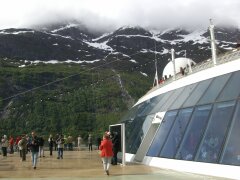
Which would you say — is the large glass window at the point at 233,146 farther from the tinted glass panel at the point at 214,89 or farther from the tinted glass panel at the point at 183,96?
the tinted glass panel at the point at 183,96

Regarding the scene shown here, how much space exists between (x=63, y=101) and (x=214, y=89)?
8521 centimetres

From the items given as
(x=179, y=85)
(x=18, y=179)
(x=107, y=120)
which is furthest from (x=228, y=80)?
(x=107, y=120)

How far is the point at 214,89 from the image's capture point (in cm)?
1569

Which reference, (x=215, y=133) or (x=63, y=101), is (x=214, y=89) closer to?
(x=215, y=133)

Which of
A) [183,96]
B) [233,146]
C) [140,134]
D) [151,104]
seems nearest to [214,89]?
[183,96]

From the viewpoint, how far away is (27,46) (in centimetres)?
19512

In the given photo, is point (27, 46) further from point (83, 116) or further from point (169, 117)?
point (169, 117)

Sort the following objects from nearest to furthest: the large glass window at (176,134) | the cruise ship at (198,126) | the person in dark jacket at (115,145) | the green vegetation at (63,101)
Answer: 1. the cruise ship at (198,126)
2. the large glass window at (176,134)
3. the person in dark jacket at (115,145)
4. the green vegetation at (63,101)

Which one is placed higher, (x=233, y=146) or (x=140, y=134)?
(x=140, y=134)

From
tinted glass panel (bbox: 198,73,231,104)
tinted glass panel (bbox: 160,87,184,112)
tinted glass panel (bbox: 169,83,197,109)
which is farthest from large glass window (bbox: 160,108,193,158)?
tinted glass panel (bbox: 160,87,184,112)

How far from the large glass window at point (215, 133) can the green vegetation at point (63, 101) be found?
Answer: 208 ft

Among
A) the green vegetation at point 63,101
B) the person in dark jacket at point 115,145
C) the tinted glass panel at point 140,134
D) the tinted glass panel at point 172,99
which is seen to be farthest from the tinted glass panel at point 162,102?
the green vegetation at point 63,101

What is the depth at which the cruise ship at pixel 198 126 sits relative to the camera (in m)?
13.2

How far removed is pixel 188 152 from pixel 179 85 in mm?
5856
